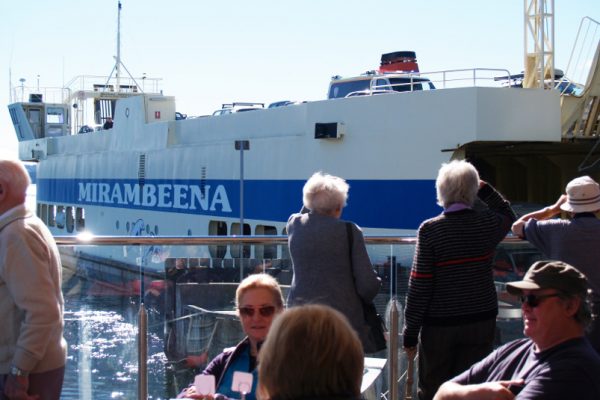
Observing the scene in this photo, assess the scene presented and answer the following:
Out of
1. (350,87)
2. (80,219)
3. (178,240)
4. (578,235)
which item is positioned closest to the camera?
(578,235)

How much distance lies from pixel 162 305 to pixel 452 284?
6.61 ft

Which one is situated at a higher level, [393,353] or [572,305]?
[572,305]

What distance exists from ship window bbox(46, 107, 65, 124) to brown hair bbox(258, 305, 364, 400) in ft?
107

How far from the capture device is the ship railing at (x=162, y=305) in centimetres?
545

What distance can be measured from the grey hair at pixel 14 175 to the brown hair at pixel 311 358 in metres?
1.95

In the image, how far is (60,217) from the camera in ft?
89.8

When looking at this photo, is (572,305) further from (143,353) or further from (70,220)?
(70,220)

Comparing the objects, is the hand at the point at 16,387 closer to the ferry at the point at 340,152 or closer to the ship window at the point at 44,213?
the ferry at the point at 340,152

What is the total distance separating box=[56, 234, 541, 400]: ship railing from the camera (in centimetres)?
545

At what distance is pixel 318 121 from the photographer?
14.6 metres

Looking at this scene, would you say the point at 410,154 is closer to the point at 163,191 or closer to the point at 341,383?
the point at 163,191

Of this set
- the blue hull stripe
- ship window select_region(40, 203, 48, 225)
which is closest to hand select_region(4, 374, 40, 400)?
the blue hull stripe

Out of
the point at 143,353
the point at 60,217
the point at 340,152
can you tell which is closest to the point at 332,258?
the point at 143,353

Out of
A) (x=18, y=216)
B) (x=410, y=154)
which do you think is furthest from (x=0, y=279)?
(x=410, y=154)
